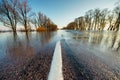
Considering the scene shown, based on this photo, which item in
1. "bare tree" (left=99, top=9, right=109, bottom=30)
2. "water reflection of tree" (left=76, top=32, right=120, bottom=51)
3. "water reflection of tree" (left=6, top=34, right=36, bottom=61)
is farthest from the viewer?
"bare tree" (left=99, top=9, right=109, bottom=30)

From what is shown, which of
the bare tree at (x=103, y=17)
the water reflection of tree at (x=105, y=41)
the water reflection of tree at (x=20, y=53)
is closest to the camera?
the water reflection of tree at (x=20, y=53)

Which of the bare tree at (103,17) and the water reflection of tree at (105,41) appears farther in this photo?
the bare tree at (103,17)

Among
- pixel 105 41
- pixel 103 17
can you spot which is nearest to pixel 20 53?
pixel 105 41

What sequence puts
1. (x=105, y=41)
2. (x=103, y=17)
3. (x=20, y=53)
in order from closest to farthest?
(x=20, y=53)
(x=105, y=41)
(x=103, y=17)

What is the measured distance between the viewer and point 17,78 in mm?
1868

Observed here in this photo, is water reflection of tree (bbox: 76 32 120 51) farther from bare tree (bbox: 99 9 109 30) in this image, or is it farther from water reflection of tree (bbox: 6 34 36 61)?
bare tree (bbox: 99 9 109 30)

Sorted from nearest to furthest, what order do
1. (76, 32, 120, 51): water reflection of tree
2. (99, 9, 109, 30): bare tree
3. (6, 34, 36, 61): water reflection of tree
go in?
(6, 34, 36, 61): water reflection of tree
(76, 32, 120, 51): water reflection of tree
(99, 9, 109, 30): bare tree

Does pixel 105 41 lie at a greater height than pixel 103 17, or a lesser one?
lesser

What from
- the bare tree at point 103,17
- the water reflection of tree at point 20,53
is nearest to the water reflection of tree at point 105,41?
the water reflection of tree at point 20,53

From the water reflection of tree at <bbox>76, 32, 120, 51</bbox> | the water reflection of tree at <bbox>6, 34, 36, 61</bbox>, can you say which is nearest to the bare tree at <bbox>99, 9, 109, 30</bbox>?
the water reflection of tree at <bbox>76, 32, 120, 51</bbox>

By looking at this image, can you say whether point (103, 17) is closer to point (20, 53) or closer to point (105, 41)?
point (105, 41)

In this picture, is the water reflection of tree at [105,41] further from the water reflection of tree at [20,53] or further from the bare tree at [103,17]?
the bare tree at [103,17]

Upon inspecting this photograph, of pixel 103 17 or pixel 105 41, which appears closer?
pixel 105 41

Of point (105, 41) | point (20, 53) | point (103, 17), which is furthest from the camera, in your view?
point (103, 17)
